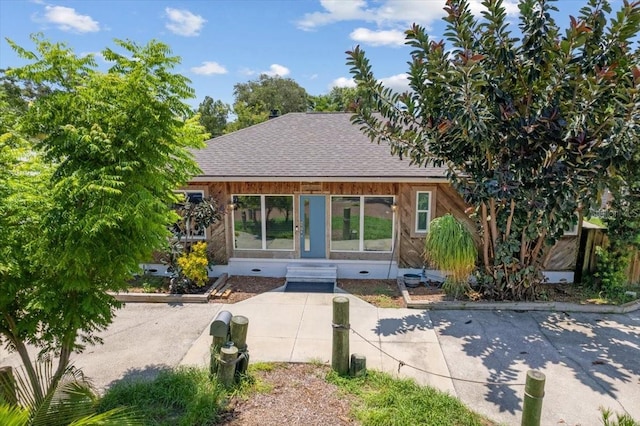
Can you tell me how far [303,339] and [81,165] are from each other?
15.2 ft

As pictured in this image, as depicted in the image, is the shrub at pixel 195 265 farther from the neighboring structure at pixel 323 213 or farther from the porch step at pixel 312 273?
the porch step at pixel 312 273

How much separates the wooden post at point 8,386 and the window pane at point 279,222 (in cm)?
685

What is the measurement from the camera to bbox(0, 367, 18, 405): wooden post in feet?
12.9

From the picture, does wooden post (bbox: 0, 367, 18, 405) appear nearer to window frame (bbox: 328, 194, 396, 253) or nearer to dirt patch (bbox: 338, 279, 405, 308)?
dirt patch (bbox: 338, 279, 405, 308)

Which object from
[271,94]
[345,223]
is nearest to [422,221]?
[345,223]

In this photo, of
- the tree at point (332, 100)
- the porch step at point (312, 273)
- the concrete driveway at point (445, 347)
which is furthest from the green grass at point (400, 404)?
the tree at point (332, 100)

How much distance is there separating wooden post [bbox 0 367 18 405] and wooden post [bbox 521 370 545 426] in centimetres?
516

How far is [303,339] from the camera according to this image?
6926 millimetres

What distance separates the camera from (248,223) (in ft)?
34.9

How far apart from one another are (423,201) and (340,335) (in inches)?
227

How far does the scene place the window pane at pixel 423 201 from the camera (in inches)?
399

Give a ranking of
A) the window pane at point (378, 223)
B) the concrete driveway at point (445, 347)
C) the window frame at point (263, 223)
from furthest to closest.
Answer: the window frame at point (263, 223), the window pane at point (378, 223), the concrete driveway at point (445, 347)

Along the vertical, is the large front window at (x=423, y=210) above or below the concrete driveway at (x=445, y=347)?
above

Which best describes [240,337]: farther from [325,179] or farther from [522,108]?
[522,108]
